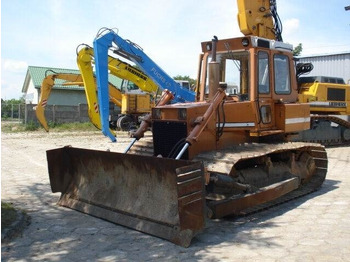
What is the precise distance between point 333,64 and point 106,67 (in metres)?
18.0

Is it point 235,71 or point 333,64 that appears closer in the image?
point 235,71

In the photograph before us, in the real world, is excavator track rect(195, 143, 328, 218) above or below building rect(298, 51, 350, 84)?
below

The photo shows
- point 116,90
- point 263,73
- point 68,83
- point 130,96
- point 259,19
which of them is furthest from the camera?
point 116,90

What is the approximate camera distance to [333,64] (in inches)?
949

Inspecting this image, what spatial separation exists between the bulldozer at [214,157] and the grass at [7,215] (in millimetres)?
840

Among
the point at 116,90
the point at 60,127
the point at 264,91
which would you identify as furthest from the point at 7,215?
the point at 60,127

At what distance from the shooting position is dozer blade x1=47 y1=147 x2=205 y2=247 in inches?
187

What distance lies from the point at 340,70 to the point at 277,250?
21.5 meters

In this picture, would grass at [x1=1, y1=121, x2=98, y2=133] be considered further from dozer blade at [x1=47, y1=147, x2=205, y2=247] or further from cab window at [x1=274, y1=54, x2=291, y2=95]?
cab window at [x1=274, y1=54, x2=291, y2=95]

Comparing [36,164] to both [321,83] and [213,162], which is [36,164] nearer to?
[213,162]

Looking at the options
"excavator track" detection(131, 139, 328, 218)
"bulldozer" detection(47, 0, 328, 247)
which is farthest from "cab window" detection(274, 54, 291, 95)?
"excavator track" detection(131, 139, 328, 218)

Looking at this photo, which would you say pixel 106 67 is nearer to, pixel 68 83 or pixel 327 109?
pixel 327 109

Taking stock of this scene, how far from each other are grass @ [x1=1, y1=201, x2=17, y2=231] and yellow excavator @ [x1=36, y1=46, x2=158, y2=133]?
7.41 meters

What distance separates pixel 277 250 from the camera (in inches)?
182
